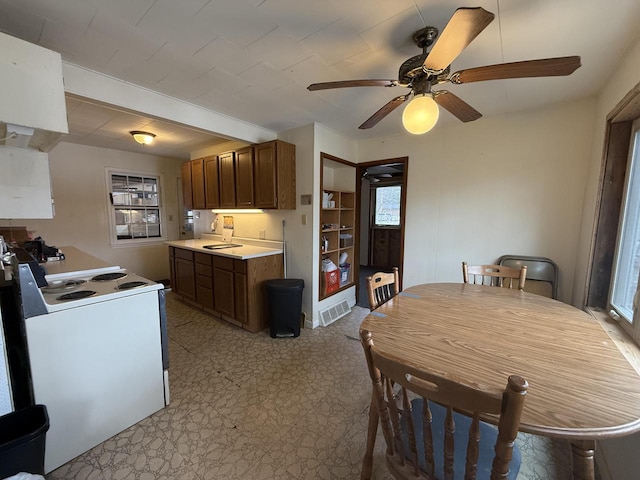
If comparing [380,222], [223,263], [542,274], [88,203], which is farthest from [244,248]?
[380,222]

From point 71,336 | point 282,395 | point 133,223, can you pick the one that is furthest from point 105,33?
point 133,223

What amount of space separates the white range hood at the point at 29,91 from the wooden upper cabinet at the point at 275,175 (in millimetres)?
1775

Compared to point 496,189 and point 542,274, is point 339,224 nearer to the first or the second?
point 496,189

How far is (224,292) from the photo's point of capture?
3162mm

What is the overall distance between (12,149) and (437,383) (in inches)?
107

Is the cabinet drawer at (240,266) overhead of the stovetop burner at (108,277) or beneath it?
beneath

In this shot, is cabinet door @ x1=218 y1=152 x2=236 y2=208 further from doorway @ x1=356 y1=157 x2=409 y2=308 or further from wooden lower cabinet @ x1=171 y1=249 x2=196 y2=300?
doorway @ x1=356 y1=157 x2=409 y2=308

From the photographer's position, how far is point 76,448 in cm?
148

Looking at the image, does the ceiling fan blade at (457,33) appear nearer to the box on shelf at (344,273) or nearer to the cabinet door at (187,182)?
the box on shelf at (344,273)

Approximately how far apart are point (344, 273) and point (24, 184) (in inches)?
129

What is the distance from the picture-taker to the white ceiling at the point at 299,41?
4.29 ft

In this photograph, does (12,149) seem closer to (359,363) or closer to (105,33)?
(105,33)

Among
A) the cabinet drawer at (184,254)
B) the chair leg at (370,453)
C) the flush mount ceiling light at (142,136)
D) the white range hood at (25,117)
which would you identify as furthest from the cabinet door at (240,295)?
the flush mount ceiling light at (142,136)

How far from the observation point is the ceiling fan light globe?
1.40 m
